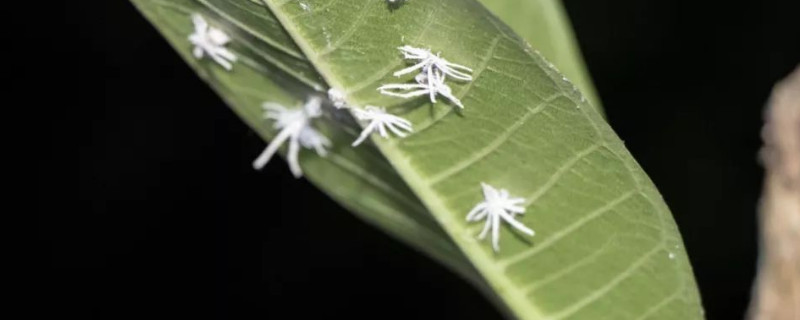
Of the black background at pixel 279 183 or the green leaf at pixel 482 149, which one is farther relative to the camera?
the black background at pixel 279 183

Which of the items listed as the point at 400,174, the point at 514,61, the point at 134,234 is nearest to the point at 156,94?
the point at 134,234

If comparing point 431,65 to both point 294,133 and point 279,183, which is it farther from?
point 279,183

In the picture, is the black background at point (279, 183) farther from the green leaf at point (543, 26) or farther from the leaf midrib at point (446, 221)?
the leaf midrib at point (446, 221)

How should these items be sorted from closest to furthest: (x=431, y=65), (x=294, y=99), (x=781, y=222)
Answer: (x=431, y=65)
(x=294, y=99)
(x=781, y=222)

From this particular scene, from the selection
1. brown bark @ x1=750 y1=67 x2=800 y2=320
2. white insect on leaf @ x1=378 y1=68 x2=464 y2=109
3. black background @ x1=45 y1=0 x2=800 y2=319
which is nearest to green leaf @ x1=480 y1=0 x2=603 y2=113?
white insect on leaf @ x1=378 y1=68 x2=464 y2=109

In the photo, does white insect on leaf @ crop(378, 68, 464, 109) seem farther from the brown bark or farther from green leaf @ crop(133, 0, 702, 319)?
the brown bark

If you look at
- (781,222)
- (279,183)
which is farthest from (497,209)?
(279,183)

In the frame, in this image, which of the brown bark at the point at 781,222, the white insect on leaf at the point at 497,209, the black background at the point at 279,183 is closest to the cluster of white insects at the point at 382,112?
the white insect on leaf at the point at 497,209
